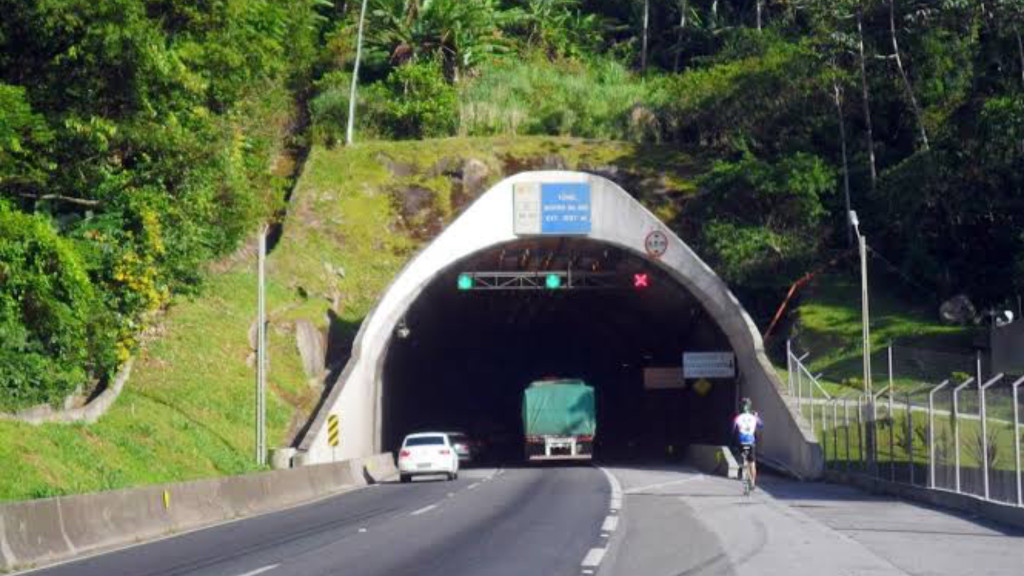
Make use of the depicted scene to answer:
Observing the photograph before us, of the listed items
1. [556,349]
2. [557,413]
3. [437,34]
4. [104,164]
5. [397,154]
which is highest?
[437,34]

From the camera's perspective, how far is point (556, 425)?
53.2 meters

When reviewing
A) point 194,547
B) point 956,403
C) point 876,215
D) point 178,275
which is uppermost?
point 876,215

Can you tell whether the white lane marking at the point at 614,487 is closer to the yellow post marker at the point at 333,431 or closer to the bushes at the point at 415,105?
the yellow post marker at the point at 333,431

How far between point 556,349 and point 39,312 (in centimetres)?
5071

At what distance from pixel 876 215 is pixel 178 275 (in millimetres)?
32879

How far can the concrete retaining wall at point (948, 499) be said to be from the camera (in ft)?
69.8

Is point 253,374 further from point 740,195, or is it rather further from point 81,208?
point 740,195

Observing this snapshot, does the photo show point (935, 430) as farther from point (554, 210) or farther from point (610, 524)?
point (554, 210)

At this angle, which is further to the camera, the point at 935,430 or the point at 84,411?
the point at 84,411

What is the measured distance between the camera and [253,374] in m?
47.3

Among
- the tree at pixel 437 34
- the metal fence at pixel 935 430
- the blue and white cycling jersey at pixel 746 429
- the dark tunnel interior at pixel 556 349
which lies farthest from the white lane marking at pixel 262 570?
the tree at pixel 437 34

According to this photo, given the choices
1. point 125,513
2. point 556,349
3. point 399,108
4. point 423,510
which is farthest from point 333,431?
point 556,349

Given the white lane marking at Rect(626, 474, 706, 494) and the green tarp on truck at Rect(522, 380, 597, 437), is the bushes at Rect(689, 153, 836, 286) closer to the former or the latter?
the green tarp on truck at Rect(522, 380, 597, 437)

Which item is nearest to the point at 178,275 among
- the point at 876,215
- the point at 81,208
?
the point at 81,208
